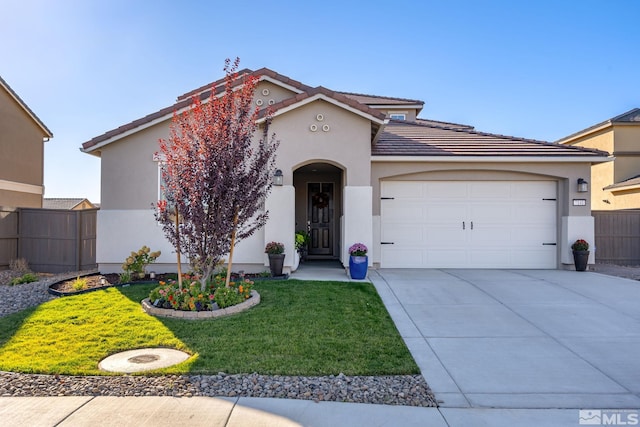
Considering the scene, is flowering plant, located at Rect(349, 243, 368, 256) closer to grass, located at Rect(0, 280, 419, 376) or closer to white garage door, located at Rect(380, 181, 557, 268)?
grass, located at Rect(0, 280, 419, 376)

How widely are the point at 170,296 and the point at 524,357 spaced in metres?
5.40

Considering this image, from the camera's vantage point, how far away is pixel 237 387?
4.04 m

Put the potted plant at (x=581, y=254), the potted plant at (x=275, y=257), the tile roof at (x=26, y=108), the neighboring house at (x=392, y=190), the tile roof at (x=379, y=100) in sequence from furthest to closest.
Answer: the tile roof at (x=379, y=100) < the tile roof at (x=26, y=108) < the potted plant at (x=581, y=254) < the neighboring house at (x=392, y=190) < the potted plant at (x=275, y=257)

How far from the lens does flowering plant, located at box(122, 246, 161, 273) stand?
936cm

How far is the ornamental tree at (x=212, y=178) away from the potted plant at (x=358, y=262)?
3.19m

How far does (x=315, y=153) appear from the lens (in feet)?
32.5

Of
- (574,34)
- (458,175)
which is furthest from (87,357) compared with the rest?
(574,34)

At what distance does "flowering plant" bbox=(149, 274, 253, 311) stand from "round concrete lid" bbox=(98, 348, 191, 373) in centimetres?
145

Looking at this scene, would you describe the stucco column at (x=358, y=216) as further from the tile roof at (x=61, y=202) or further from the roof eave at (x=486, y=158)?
the tile roof at (x=61, y=202)

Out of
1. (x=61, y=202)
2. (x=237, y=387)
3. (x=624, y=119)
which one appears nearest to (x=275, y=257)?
(x=237, y=387)

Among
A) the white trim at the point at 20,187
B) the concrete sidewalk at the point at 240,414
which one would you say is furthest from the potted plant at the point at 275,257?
the white trim at the point at 20,187

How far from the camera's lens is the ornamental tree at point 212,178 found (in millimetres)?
6508

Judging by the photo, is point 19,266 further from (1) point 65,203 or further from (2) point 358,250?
(1) point 65,203

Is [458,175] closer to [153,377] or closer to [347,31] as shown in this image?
[347,31]
